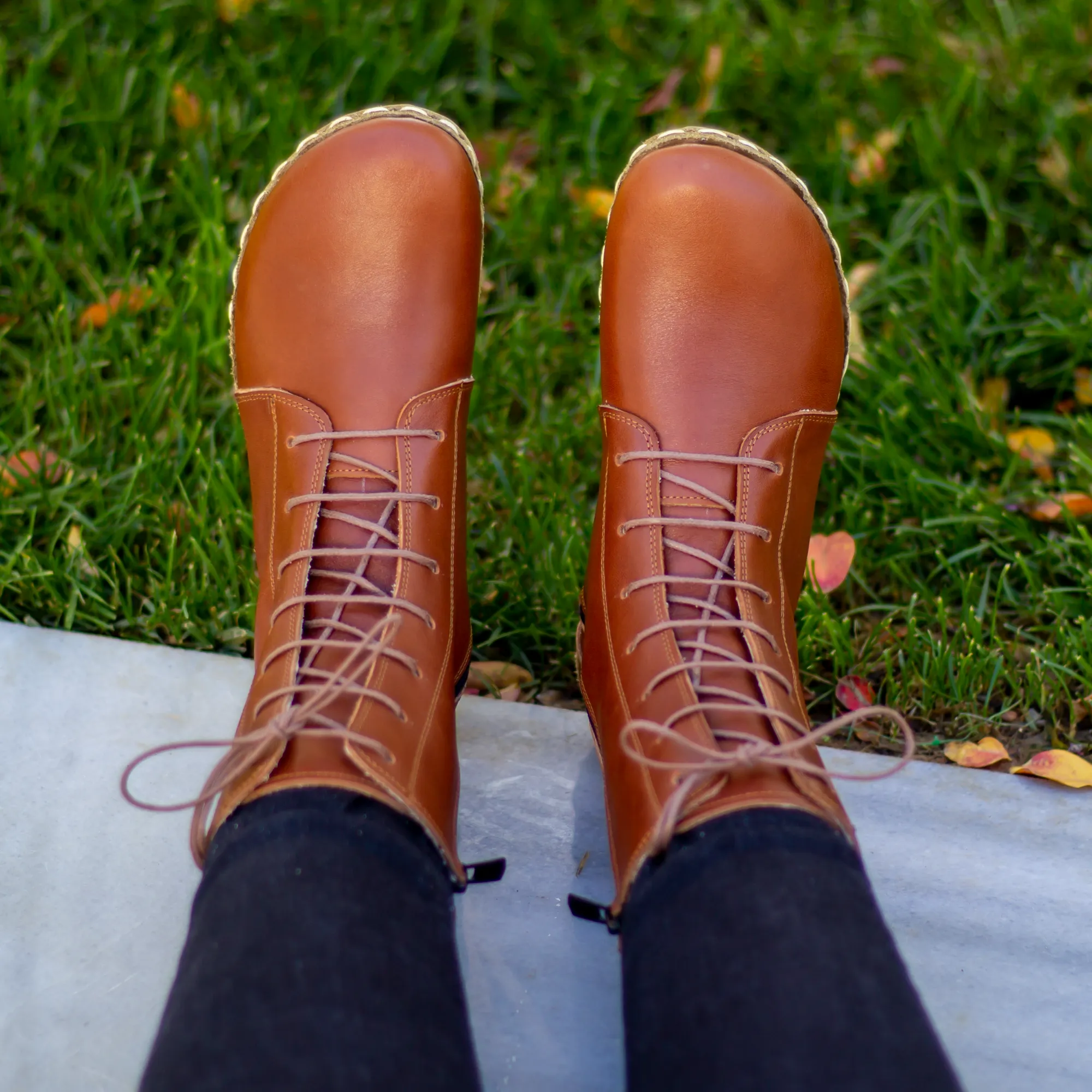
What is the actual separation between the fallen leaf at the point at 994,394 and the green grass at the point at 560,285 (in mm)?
31

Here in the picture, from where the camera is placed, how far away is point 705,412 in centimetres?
132

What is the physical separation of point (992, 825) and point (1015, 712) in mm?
186

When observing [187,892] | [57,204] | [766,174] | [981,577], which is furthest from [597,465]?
[57,204]

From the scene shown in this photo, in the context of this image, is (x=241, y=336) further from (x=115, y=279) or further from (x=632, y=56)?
(x=632, y=56)

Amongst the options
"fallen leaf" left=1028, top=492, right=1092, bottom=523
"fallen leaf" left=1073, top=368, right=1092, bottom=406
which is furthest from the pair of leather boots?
"fallen leaf" left=1073, top=368, right=1092, bottom=406

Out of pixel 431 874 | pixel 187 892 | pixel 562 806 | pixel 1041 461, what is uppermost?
pixel 1041 461

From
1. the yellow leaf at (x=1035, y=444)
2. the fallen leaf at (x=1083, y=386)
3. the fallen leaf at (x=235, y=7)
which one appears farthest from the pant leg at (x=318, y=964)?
the fallen leaf at (x=235, y=7)

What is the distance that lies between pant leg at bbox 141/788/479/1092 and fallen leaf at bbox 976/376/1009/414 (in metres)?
1.19

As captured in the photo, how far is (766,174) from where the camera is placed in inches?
53.6

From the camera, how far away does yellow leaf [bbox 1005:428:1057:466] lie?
1587mm

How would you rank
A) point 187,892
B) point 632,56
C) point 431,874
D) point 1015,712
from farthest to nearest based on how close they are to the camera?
1. point 632,56
2. point 1015,712
3. point 187,892
4. point 431,874

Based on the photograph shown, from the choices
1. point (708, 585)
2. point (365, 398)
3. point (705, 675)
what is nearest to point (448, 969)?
point (705, 675)

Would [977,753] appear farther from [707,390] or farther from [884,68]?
[884,68]

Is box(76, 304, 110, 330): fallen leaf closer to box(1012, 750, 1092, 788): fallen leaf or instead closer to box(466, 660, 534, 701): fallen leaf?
box(466, 660, 534, 701): fallen leaf
